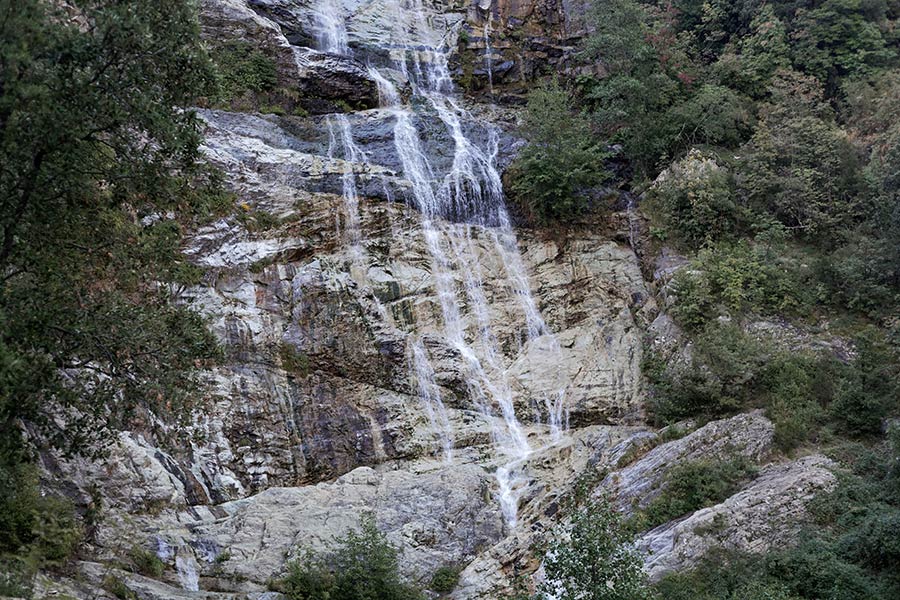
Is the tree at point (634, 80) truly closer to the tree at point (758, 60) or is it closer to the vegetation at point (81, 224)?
the tree at point (758, 60)

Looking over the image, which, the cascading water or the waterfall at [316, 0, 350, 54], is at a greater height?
the waterfall at [316, 0, 350, 54]

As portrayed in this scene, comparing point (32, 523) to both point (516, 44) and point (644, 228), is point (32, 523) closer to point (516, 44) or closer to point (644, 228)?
point (644, 228)

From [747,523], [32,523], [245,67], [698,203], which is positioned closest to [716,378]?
[747,523]

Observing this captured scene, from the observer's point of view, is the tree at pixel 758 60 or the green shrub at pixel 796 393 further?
the tree at pixel 758 60

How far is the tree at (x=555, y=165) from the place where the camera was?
23625 millimetres

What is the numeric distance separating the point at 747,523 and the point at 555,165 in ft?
41.3

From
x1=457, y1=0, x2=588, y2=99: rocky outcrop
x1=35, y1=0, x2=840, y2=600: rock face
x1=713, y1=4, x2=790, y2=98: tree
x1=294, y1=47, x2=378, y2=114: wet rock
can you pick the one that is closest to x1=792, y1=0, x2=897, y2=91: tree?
x1=713, y1=4, x2=790, y2=98: tree

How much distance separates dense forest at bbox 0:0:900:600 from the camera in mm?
10664

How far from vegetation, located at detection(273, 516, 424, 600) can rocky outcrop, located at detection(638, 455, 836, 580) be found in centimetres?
473

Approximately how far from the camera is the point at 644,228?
78.1 ft

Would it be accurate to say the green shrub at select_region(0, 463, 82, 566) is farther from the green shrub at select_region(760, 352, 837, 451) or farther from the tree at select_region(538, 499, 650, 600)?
the green shrub at select_region(760, 352, 837, 451)

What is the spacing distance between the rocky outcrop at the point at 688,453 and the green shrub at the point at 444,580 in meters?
3.67

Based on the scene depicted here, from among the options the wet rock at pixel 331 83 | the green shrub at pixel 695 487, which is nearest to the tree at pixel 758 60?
the wet rock at pixel 331 83

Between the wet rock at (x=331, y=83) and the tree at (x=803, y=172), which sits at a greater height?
the wet rock at (x=331, y=83)
